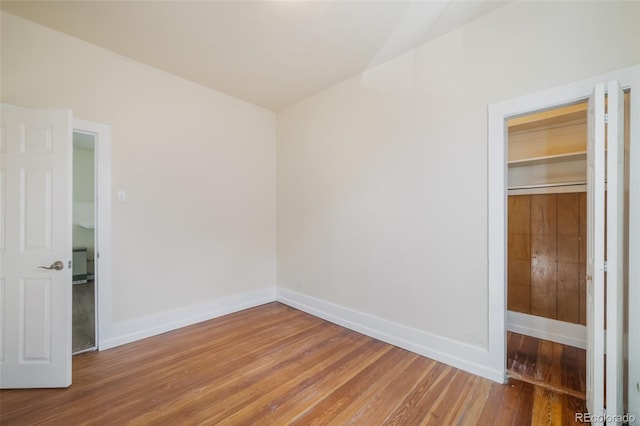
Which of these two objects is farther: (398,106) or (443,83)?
(398,106)

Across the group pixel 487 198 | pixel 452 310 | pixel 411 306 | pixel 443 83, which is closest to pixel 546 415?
pixel 452 310

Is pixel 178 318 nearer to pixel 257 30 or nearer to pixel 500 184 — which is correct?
pixel 257 30

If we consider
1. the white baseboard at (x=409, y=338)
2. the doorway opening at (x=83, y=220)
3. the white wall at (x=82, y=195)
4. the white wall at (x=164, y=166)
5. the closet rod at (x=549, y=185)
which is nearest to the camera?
the white baseboard at (x=409, y=338)

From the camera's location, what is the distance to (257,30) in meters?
2.47

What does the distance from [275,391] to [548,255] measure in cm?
327

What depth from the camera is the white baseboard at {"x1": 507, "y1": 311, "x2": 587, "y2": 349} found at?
2713 millimetres

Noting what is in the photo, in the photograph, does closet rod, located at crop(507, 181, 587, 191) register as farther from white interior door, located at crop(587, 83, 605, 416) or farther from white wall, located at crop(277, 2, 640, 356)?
white interior door, located at crop(587, 83, 605, 416)

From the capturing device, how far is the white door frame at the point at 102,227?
273cm

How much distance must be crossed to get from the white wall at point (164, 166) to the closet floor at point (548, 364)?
332cm

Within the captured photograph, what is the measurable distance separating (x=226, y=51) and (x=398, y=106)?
1.96 m

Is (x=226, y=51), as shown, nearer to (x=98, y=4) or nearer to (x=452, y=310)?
(x=98, y=4)

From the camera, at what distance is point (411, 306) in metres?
2.78

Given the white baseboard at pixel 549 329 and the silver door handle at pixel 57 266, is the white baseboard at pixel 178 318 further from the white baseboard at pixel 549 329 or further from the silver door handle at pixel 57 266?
the white baseboard at pixel 549 329

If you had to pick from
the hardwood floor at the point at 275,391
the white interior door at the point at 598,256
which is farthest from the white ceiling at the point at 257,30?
the hardwood floor at the point at 275,391
